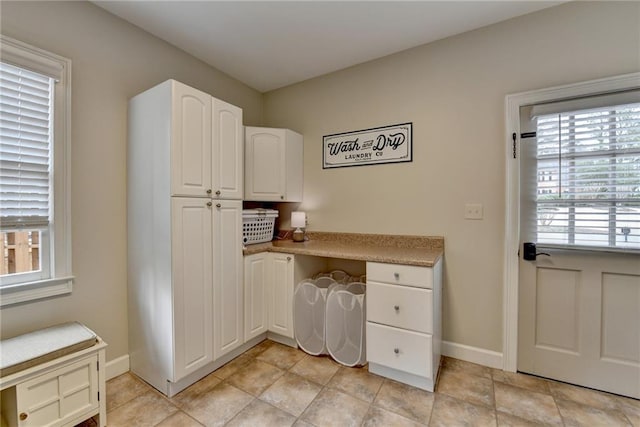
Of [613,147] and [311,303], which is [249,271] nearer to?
[311,303]

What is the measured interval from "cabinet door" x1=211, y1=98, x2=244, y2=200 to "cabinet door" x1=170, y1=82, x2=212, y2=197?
0.18 ft

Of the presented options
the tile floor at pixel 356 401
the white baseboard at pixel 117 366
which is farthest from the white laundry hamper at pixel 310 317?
the white baseboard at pixel 117 366

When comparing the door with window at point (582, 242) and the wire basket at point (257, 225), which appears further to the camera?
the wire basket at point (257, 225)

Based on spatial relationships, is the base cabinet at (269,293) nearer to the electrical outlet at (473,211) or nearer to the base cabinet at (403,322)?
the base cabinet at (403,322)

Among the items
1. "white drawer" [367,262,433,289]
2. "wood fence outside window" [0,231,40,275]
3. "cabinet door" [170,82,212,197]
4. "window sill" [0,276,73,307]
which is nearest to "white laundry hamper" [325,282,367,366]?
"white drawer" [367,262,433,289]

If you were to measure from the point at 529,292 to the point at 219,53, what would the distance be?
305 centimetres

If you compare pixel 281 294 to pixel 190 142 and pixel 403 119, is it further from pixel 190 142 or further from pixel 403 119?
pixel 403 119

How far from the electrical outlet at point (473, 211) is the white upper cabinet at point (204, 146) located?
1.73 m

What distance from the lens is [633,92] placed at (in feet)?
5.23

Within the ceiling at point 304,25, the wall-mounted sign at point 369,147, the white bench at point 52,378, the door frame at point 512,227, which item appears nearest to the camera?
the white bench at point 52,378

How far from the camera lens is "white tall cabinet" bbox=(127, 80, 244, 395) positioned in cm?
163

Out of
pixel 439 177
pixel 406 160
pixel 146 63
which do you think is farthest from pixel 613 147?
pixel 146 63

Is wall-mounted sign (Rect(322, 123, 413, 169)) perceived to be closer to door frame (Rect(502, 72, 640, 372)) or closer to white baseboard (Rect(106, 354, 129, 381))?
door frame (Rect(502, 72, 640, 372))

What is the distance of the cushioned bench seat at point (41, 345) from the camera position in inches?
47.2
